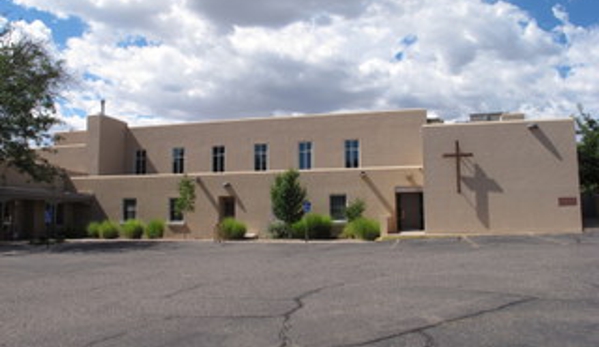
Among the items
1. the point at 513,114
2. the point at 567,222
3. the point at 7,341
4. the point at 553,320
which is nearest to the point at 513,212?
the point at 567,222

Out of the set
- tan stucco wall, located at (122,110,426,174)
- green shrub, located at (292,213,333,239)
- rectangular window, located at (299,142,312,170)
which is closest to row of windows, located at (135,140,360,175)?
rectangular window, located at (299,142,312,170)

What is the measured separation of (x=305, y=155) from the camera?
32969 mm

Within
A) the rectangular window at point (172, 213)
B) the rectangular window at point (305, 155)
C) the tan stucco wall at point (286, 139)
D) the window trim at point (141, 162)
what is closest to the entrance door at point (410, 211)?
the tan stucco wall at point (286, 139)

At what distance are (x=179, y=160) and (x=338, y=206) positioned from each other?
11.5m

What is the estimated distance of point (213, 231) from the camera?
3102 cm

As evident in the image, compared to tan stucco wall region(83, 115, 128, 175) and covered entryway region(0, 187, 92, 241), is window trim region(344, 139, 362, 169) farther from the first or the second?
covered entryway region(0, 187, 92, 241)

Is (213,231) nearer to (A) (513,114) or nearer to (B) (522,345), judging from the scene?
(A) (513,114)

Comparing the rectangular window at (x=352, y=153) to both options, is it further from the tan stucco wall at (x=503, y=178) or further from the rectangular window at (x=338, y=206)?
the tan stucco wall at (x=503, y=178)

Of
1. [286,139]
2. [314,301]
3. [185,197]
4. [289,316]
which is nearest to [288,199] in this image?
[286,139]

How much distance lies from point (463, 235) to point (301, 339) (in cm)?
1985

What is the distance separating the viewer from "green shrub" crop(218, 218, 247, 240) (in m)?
28.5

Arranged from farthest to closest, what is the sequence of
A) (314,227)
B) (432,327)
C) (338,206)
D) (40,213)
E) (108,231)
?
1. (40,213)
2. (108,231)
3. (338,206)
4. (314,227)
5. (432,327)

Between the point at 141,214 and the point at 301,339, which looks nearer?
the point at 301,339

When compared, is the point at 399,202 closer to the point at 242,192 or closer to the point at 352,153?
the point at 352,153
